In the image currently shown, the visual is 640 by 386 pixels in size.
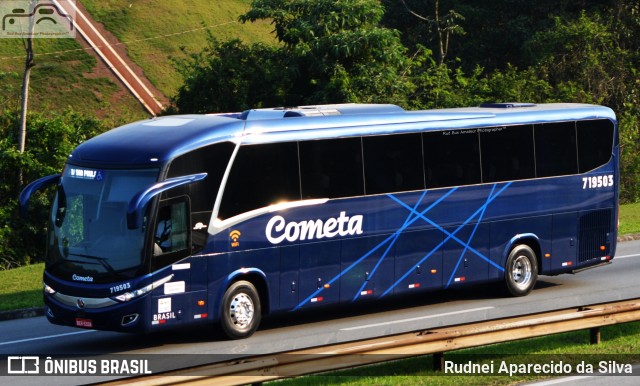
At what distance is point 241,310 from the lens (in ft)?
53.6

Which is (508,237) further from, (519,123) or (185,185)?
(185,185)

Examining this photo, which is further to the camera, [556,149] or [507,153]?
[556,149]

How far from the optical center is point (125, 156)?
15773 mm

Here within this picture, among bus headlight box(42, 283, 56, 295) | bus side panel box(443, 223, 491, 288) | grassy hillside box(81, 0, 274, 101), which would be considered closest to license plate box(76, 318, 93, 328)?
bus headlight box(42, 283, 56, 295)

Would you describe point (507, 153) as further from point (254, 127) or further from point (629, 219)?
point (629, 219)

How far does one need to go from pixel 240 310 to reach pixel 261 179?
1.95 metres

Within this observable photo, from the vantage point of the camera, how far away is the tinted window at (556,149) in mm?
20250

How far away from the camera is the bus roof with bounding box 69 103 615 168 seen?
15.8 m

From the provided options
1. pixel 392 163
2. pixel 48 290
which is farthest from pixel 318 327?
pixel 48 290

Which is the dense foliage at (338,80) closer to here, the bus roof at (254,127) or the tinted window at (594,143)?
the tinted window at (594,143)

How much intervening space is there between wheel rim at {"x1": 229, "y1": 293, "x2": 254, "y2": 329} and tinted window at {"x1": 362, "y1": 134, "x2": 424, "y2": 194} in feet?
9.20

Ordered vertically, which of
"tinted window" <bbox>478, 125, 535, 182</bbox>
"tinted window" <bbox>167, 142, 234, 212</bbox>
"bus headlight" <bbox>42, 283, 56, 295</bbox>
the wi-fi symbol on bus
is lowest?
"bus headlight" <bbox>42, 283, 56, 295</bbox>

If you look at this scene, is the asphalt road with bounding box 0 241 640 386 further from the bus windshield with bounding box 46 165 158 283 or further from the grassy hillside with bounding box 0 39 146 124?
the grassy hillside with bounding box 0 39 146 124

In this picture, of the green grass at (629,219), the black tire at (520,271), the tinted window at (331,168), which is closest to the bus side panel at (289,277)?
the tinted window at (331,168)
